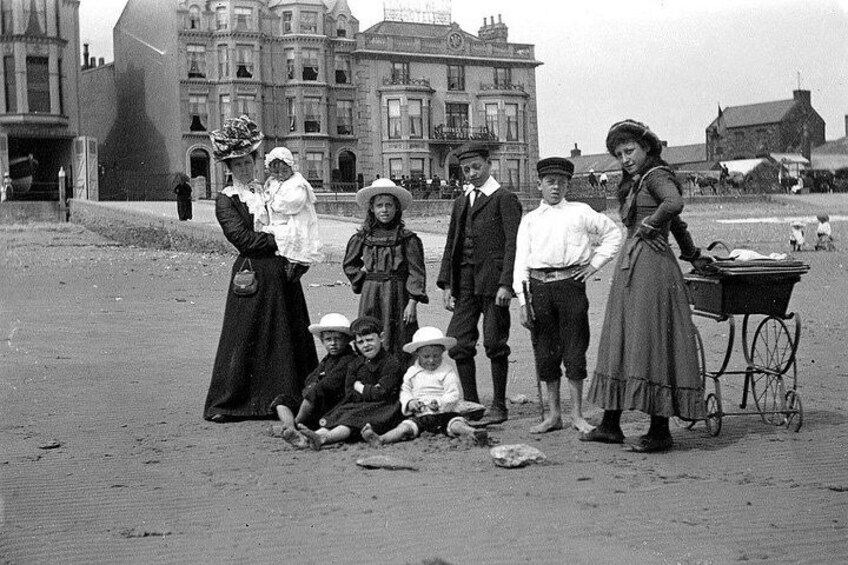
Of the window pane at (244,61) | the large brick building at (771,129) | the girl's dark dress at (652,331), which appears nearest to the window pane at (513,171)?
the window pane at (244,61)

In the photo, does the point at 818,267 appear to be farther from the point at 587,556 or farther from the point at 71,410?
the point at 587,556

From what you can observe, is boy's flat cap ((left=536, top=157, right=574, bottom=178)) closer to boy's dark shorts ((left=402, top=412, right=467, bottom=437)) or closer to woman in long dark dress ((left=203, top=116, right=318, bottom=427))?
boy's dark shorts ((left=402, top=412, right=467, bottom=437))

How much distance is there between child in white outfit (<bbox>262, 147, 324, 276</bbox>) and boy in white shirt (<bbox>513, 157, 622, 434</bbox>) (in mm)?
1689

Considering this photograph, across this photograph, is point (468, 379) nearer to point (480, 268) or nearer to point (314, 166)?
point (480, 268)

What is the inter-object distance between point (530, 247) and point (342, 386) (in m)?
1.59

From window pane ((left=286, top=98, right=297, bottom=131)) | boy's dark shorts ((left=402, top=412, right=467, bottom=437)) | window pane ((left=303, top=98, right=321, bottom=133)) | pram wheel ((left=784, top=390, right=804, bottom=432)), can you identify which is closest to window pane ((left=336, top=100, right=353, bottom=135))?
window pane ((left=303, top=98, right=321, bottom=133))

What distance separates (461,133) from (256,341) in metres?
53.4

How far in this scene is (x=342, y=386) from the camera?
762 centimetres

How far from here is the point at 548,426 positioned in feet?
24.7

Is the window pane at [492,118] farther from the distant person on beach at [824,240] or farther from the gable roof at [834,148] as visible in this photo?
the distant person on beach at [824,240]

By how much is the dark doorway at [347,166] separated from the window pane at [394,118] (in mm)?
2437

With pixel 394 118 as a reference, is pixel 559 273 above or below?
below

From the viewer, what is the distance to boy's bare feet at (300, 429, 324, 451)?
707 centimetres

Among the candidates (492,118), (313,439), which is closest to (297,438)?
(313,439)
